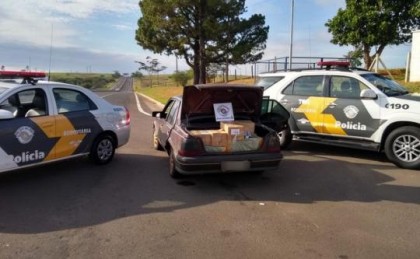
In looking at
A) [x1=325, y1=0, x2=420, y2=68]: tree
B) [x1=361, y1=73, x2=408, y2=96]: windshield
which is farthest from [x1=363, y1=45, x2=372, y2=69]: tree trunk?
→ [x1=361, y1=73, x2=408, y2=96]: windshield

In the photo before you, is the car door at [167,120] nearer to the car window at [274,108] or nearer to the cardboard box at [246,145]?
the cardboard box at [246,145]

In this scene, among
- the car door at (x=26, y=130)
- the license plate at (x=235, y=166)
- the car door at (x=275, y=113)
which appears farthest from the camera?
the car door at (x=275, y=113)

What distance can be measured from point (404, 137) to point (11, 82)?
267 inches

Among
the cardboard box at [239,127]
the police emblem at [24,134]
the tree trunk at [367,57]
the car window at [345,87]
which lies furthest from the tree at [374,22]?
the police emblem at [24,134]

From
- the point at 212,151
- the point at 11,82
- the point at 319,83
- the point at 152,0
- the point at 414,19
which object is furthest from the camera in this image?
the point at 152,0

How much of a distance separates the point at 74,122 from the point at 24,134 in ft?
3.44

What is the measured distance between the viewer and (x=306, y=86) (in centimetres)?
950

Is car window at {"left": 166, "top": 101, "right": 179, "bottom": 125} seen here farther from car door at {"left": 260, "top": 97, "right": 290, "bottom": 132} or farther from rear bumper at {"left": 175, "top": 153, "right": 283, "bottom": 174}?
car door at {"left": 260, "top": 97, "right": 290, "bottom": 132}

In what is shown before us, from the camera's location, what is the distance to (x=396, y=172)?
7504 millimetres

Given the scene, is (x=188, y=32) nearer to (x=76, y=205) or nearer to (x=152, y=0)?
(x=152, y=0)

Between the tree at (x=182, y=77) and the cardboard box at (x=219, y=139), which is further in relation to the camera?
the tree at (x=182, y=77)

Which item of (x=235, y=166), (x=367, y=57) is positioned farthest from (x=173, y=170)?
(x=367, y=57)

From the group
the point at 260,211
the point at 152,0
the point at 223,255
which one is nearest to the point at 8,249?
the point at 223,255

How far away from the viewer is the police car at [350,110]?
777 centimetres
